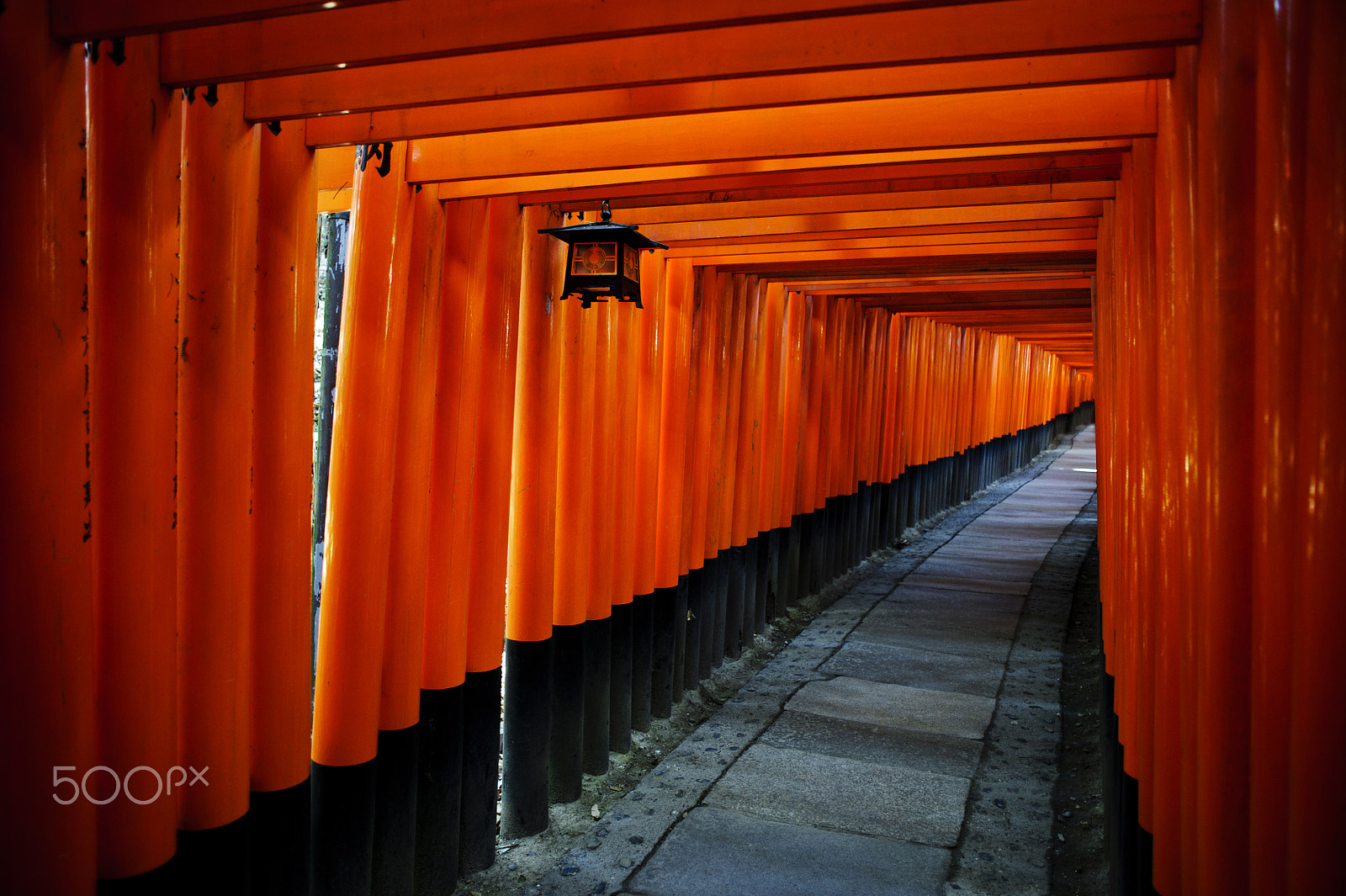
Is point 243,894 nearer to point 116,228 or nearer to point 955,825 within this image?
point 116,228

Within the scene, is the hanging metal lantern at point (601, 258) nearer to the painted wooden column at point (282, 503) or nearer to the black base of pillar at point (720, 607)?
the painted wooden column at point (282, 503)

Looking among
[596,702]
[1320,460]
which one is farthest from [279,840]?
[1320,460]

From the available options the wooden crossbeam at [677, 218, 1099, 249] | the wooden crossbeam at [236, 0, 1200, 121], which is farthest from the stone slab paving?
the wooden crossbeam at [236, 0, 1200, 121]

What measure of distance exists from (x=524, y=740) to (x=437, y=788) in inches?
30.1

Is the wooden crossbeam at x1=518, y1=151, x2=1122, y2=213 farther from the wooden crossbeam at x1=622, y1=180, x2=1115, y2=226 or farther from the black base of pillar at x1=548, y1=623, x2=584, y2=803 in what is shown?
the black base of pillar at x1=548, y1=623, x2=584, y2=803

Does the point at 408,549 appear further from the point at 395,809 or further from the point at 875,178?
the point at 875,178

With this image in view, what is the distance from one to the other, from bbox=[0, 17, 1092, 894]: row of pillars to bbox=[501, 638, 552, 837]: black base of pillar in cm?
2

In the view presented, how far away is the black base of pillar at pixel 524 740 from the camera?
4910 millimetres

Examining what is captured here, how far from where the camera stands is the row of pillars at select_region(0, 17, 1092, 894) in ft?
7.10

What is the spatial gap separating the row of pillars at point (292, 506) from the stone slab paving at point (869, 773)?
66cm

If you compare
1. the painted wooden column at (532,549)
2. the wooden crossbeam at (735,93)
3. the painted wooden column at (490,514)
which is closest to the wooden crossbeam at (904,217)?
the painted wooden column at (532,549)

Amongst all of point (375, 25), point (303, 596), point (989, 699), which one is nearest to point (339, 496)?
point (303, 596)

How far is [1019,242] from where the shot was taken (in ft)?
18.8

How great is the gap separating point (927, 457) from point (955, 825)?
34.7 ft
